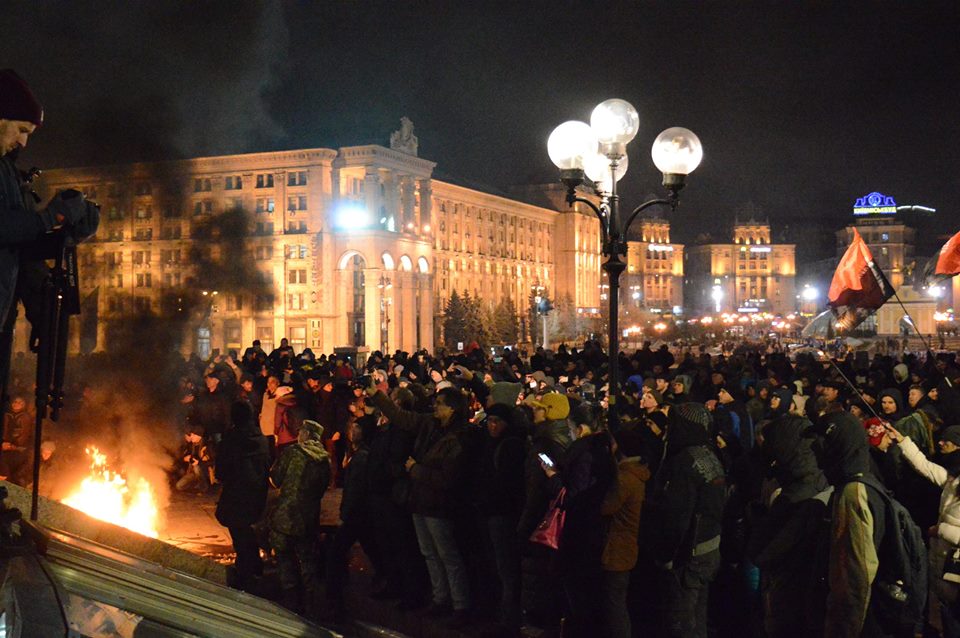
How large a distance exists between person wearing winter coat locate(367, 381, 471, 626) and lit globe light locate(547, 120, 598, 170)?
404 cm

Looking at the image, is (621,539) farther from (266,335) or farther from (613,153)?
(266,335)

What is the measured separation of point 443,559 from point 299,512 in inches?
50.4

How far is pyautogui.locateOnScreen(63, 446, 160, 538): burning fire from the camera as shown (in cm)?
919

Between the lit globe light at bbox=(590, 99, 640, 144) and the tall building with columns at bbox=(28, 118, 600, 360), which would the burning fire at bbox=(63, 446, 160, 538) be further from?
the tall building with columns at bbox=(28, 118, 600, 360)

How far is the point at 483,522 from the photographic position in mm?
7359

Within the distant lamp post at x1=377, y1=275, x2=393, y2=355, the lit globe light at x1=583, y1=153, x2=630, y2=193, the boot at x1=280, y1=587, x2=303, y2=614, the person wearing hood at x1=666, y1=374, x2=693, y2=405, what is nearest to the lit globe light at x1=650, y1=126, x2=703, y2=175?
the lit globe light at x1=583, y1=153, x2=630, y2=193

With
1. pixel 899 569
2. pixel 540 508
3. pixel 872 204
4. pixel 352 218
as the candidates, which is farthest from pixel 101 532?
pixel 872 204

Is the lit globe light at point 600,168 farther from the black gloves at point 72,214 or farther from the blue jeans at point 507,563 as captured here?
the black gloves at point 72,214

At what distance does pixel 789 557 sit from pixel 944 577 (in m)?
0.93

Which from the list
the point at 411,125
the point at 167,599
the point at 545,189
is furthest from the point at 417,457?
the point at 545,189

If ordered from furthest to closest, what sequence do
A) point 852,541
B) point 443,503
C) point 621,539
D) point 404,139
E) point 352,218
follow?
1. point 404,139
2. point 352,218
3. point 443,503
4. point 621,539
5. point 852,541

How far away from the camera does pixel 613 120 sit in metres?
10.4

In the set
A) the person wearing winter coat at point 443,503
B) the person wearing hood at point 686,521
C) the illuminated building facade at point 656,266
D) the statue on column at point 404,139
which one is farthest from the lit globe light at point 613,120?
the illuminated building facade at point 656,266

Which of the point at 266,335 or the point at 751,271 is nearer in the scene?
the point at 266,335
